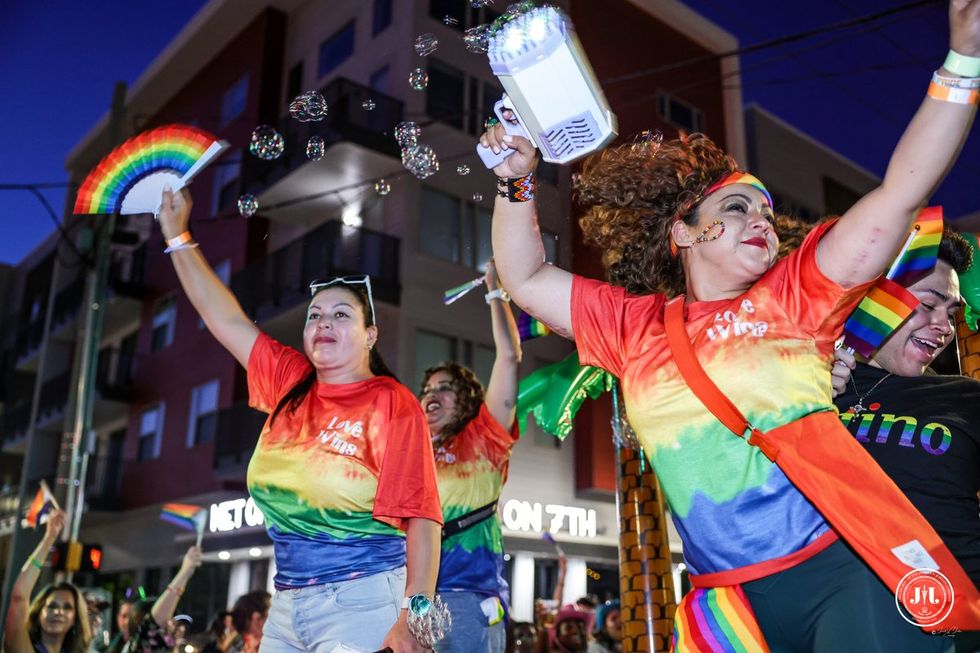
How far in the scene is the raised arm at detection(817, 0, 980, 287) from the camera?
191 cm

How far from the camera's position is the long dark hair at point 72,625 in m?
5.91

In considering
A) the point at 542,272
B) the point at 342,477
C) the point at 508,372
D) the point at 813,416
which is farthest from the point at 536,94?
the point at 508,372

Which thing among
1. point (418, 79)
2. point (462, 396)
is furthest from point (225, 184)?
A: point (418, 79)

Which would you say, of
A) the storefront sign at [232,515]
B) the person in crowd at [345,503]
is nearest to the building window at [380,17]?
the storefront sign at [232,515]

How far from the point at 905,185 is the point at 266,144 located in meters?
3.37

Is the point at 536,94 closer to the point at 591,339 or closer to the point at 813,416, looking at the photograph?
the point at 591,339

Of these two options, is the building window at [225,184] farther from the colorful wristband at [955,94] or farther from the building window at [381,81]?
the colorful wristband at [955,94]

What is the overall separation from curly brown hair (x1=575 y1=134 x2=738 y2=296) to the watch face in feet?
3.76

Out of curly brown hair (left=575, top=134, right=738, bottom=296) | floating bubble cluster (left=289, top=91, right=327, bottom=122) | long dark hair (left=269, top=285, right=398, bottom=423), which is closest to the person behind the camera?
curly brown hair (left=575, top=134, right=738, bottom=296)

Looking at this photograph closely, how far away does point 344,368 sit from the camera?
3.45 meters

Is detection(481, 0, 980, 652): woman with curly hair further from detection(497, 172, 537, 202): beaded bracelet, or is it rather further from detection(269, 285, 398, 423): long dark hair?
detection(269, 285, 398, 423): long dark hair

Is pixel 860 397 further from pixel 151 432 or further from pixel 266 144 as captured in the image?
pixel 151 432

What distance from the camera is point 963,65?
1.91 metres

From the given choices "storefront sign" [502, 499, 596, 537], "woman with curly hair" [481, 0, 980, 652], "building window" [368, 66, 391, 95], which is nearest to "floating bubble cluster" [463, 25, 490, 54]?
"woman with curly hair" [481, 0, 980, 652]
